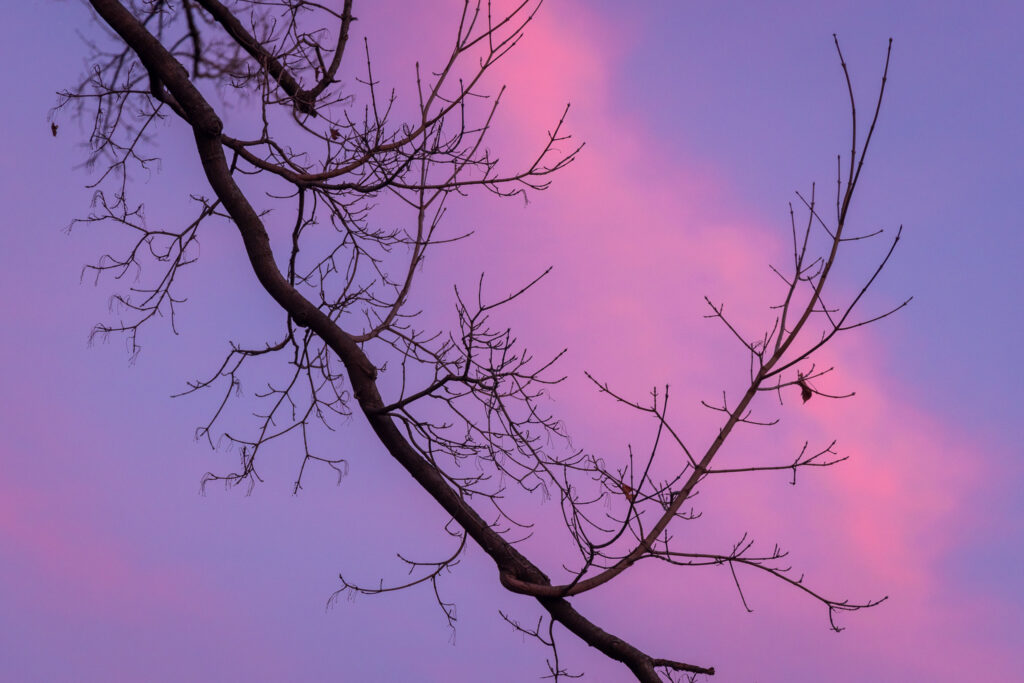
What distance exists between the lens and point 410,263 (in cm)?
436

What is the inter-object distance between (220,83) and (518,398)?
258cm

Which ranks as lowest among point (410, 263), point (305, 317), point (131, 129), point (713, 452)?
point (713, 452)

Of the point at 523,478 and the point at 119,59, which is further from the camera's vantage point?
the point at 119,59

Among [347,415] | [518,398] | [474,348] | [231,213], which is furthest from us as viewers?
[347,415]

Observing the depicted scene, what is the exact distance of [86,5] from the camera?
524 cm

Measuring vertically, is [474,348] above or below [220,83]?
below

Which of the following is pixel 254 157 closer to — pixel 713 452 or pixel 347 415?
pixel 347 415

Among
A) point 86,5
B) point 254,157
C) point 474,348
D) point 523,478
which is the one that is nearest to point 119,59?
point 86,5

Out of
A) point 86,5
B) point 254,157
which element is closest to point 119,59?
point 86,5

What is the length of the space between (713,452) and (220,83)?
353 cm

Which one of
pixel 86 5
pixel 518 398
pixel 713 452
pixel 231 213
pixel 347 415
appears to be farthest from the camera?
pixel 86 5

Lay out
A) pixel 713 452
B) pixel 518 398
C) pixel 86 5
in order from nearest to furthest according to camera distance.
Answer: pixel 713 452, pixel 518 398, pixel 86 5

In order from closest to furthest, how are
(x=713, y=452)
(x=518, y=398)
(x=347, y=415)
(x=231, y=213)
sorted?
(x=713, y=452) < (x=518, y=398) < (x=231, y=213) < (x=347, y=415)

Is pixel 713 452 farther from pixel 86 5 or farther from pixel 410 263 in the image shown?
pixel 86 5
